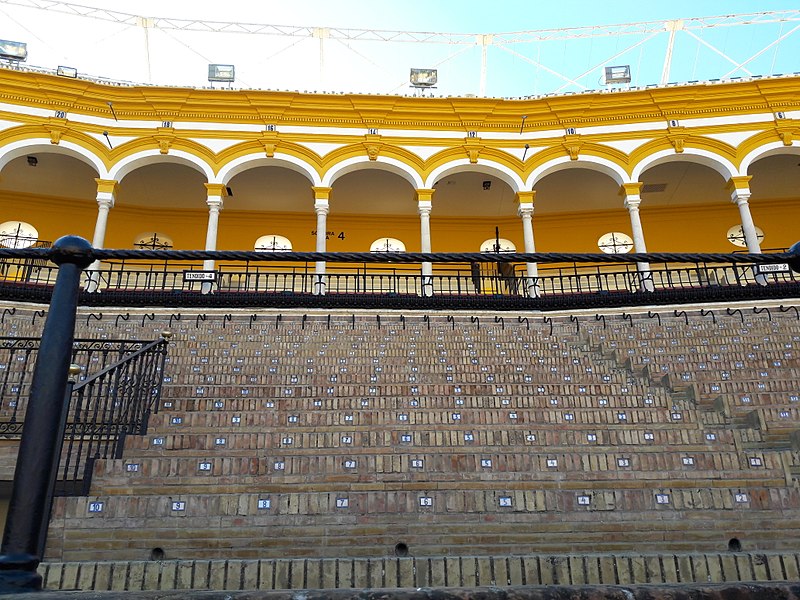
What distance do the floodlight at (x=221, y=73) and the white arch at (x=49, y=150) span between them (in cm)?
491

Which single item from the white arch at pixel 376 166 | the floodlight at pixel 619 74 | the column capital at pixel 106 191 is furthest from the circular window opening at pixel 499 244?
the column capital at pixel 106 191

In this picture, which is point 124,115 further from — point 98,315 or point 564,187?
point 564,187

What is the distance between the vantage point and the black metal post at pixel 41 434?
1357 mm

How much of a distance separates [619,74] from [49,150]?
59.8ft

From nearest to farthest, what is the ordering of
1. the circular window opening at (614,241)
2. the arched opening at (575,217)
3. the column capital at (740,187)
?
the column capital at (740,187) → the arched opening at (575,217) → the circular window opening at (614,241)

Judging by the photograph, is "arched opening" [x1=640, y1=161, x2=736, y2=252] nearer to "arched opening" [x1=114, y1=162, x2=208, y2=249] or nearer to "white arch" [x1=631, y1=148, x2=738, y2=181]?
"white arch" [x1=631, y1=148, x2=738, y2=181]

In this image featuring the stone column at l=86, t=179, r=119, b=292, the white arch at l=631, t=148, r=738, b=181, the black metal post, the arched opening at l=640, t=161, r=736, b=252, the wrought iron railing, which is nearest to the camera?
the black metal post

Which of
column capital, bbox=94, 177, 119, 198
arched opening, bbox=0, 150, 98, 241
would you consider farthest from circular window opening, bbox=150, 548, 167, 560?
arched opening, bbox=0, 150, 98, 241

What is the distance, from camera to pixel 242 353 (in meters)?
9.61

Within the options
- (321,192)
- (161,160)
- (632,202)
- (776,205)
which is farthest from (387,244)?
(776,205)

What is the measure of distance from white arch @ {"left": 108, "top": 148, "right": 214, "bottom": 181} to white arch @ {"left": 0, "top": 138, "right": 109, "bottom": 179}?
23.8 inches

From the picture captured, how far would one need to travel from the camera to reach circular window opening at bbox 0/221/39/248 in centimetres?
1905

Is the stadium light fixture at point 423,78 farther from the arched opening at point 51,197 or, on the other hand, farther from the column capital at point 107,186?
the arched opening at point 51,197

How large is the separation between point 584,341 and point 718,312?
4.46m
